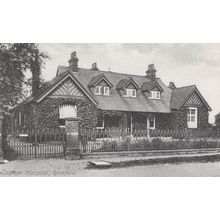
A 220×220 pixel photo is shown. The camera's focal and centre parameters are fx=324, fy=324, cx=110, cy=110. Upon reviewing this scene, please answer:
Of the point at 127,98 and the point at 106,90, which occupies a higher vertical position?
the point at 106,90

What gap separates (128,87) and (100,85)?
261 centimetres

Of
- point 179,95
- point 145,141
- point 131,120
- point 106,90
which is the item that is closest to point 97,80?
point 106,90

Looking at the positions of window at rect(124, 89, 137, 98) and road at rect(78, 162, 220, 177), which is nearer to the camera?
road at rect(78, 162, 220, 177)

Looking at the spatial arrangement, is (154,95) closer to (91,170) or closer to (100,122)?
(100,122)

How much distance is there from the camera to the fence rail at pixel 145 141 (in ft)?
→ 48.0

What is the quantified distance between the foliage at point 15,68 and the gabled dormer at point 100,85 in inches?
234

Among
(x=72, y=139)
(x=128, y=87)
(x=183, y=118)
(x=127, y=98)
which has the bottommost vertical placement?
(x=72, y=139)

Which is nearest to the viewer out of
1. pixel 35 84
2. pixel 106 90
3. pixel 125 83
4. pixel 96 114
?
pixel 35 84

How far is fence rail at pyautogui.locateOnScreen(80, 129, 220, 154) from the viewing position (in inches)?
576

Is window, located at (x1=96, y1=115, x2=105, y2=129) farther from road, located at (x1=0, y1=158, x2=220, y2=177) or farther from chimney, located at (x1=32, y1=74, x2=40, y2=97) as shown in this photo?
road, located at (x1=0, y1=158, x2=220, y2=177)

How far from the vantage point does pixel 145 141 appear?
1565cm

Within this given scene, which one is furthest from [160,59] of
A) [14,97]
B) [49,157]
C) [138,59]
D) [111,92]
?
[111,92]

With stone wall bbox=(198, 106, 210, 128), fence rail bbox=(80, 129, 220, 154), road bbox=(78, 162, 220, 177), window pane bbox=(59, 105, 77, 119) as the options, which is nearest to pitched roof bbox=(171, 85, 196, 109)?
stone wall bbox=(198, 106, 210, 128)
